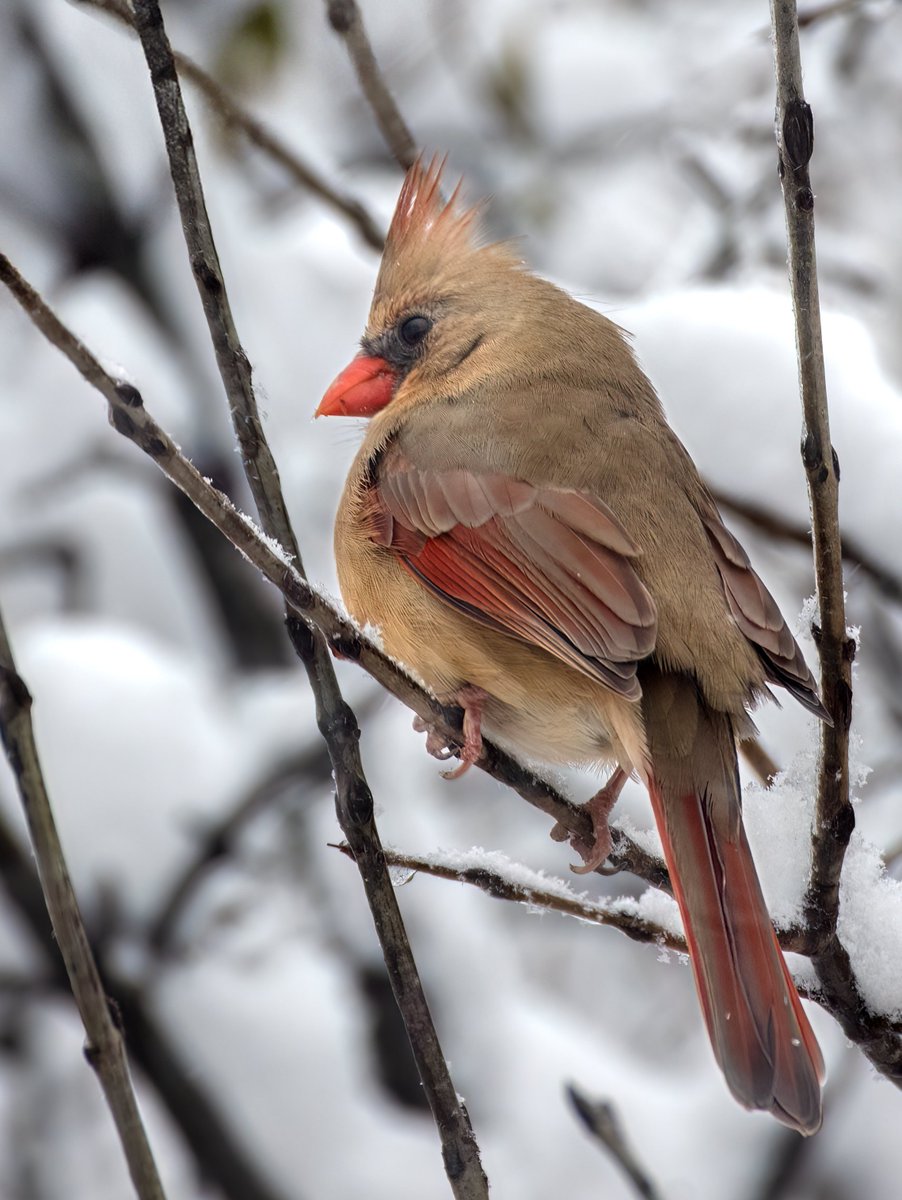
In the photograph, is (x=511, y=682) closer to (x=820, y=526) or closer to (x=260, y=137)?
(x=820, y=526)

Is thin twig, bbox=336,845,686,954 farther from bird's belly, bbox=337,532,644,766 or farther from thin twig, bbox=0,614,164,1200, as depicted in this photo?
thin twig, bbox=0,614,164,1200

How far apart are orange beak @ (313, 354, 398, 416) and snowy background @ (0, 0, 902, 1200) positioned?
34cm

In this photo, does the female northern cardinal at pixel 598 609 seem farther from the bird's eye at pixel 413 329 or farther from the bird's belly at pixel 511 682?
the bird's eye at pixel 413 329

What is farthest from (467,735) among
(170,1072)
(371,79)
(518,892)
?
(170,1072)

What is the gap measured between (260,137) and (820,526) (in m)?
1.70

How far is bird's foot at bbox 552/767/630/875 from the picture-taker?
225 cm

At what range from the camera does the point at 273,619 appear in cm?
480

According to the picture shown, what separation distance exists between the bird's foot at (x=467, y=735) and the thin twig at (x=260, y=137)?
1165 mm

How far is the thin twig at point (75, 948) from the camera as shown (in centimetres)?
132

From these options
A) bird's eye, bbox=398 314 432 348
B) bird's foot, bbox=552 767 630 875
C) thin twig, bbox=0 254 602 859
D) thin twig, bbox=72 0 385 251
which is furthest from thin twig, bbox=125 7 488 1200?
bird's eye, bbox=398 314 432 348

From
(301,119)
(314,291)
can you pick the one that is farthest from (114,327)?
(301,119)

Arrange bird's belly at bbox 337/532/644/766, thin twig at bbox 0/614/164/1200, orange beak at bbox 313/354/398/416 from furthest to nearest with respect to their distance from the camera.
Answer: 1. orange beak at bbox 313/354/398/416
2. bird's belly at bbox 337/532/644/766
3. thin twig at bbox 0/614/164/1200

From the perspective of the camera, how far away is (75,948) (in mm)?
1326

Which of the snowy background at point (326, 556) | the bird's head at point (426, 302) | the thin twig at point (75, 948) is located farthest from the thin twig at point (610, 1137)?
the bird's head at point (426, 302)
